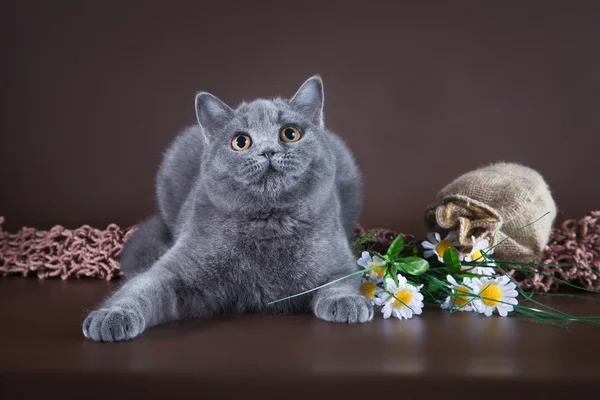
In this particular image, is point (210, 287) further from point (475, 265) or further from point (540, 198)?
point (540, 198)

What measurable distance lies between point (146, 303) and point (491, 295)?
0.82m

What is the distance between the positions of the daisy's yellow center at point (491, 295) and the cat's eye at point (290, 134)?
1.94ft

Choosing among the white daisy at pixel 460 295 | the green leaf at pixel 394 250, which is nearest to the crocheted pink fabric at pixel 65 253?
the green leaf at pixel 394 250

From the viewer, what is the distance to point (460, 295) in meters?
1.50

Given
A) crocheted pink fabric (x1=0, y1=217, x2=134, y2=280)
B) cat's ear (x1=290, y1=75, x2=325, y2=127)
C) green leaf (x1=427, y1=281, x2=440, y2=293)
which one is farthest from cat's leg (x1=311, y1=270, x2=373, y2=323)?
crocheted pink fabric (x1=0, y1=217, x2=134, y2=280)

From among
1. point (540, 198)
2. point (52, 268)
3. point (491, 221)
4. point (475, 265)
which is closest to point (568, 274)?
point (540, 198)

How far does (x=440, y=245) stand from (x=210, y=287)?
68 cm

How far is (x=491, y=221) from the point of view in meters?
1.75

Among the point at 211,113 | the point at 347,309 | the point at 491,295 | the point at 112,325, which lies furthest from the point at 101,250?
the point at 491,295

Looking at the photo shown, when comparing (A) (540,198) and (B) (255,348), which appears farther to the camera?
(A) (540,198)

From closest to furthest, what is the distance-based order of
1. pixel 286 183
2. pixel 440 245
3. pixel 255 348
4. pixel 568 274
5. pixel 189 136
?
pixel 255 348 < pixel 286 183 < pixel 440 245 < pixel 568 274 < pixel 189 136

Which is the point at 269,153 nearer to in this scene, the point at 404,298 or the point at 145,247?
the point at 404,298

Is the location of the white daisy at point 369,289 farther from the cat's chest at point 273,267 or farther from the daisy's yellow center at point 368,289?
the cat's chest at point 273,267

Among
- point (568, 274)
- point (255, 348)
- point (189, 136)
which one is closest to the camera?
point (255, 348)
